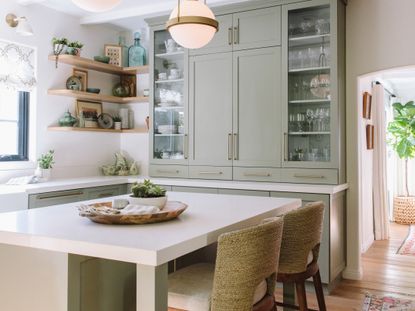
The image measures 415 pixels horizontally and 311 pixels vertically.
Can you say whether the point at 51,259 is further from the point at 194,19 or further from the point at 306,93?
the point at 306,93

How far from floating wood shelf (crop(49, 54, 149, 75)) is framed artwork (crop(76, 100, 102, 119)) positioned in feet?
1.29

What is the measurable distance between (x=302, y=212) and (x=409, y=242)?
428cm

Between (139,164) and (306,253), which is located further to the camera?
(139,164)

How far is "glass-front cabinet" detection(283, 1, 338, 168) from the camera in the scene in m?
3.75

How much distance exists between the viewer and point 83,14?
4.59 m

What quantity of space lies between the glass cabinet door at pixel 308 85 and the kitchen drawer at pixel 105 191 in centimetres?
176

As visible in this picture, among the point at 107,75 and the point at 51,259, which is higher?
the point at 107,75

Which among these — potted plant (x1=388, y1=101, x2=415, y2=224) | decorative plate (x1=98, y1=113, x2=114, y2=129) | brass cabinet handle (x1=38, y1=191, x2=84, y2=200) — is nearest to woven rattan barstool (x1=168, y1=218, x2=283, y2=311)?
brass cabinet handle (x1=38, y1=191, x2=84, y2=200)

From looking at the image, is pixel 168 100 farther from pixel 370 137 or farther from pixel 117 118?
pixel 370 137

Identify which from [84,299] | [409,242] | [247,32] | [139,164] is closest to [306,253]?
[84,299]

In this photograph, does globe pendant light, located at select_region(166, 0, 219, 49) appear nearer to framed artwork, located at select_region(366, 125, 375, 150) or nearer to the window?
the window

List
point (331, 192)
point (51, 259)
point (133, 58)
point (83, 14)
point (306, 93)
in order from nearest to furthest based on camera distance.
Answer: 1. point (51, 259)
2. point (331, 192)
3. point (306, 93)
4. point (83, 14)
5. point (133, 58)

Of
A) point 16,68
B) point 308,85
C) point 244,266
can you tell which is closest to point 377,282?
point 308,85

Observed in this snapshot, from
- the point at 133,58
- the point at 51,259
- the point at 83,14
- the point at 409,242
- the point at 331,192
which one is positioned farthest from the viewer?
the point at 409,242
